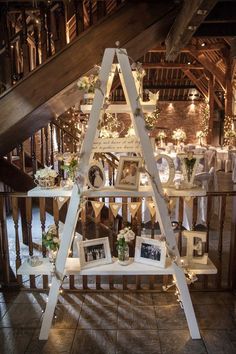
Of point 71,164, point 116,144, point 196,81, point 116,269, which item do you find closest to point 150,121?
point 116,144

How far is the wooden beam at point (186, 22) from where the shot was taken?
205 cm

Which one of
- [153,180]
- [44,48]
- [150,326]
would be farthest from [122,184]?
Answer: [44,48]

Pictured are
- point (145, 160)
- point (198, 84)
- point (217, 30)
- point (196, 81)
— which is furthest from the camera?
point (198, 84)

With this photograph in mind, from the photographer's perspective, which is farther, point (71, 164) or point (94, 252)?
point (94, 252)

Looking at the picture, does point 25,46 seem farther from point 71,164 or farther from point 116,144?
point 116,144

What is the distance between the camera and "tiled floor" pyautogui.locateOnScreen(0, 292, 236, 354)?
2225mm

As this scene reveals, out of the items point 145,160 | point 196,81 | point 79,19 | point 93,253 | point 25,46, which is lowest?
point 93,253

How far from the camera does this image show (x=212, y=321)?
250cm

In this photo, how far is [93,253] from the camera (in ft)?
8.18

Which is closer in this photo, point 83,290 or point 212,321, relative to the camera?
point 212,321

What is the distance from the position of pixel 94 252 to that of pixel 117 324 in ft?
1.99

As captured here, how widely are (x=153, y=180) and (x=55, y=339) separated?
4.58 feet

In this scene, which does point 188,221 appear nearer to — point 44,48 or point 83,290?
point 83,290

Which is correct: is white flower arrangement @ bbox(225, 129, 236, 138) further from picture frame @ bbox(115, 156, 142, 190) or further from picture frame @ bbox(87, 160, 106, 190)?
picture frame @ bbox(87, 160, 106, 190)
